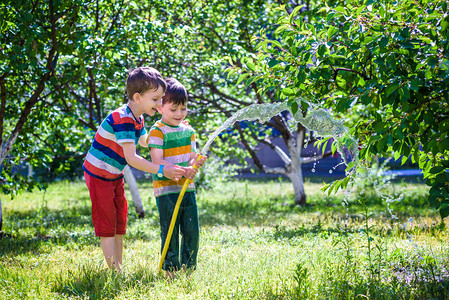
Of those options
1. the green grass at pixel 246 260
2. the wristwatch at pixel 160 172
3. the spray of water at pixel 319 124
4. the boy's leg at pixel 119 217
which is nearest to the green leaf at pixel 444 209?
the green grass at pixel 246 260

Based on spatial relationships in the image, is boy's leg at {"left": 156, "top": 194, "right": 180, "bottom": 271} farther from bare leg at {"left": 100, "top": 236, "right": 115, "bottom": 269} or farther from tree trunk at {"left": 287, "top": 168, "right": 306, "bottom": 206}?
tree trunk at {"left": 287, "top": 168, "right": 306, "bottom": 206}

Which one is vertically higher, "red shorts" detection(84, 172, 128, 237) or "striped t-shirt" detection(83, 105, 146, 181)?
"striped t-shirt" detection(83, 105, 146, 181)

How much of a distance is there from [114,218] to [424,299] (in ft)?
7.19

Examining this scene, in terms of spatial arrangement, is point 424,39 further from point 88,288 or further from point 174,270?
point 88,288

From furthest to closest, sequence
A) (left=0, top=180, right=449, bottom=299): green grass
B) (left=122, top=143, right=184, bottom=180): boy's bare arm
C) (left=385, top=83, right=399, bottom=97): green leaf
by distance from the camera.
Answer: (left=122, top=143, right=184, bottom=180): boy's bare arm, (left=0, top=180, right=449, bottom=299): green grass, (left=385, top=83, right=399, bottom=97): green leaf

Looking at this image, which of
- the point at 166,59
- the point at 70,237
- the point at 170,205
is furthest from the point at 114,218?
the point at 166,59

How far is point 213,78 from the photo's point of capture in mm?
6547

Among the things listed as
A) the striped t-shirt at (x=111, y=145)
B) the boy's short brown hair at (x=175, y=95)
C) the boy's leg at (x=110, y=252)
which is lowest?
the boy's leg at (x=110, y=252)

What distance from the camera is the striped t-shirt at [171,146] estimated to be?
3.30m

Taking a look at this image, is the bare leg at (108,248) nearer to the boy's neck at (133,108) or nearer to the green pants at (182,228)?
the green pants at (182,228)

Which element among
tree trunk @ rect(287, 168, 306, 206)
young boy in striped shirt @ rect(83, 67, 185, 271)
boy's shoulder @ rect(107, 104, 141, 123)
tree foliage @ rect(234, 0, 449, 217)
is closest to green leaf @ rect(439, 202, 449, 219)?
tree foliage @ rect(234, 0, 449, 217)

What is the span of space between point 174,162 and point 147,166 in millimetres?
328

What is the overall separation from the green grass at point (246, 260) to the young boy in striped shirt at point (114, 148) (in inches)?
13.6

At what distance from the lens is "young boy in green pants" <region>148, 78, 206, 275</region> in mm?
3279
